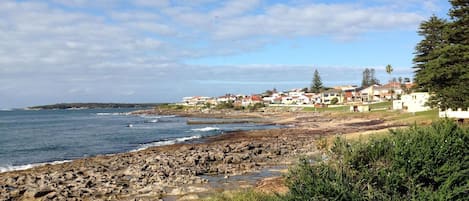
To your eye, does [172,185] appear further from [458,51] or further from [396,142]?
[458,51]

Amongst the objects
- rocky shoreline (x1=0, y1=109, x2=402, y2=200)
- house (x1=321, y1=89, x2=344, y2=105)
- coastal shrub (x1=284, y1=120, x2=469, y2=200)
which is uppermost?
house (x1=321, y1=89, x2=344, y2=105)

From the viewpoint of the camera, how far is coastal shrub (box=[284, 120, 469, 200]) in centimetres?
803

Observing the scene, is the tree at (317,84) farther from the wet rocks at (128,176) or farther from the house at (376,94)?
the wet rocks at (128,176)

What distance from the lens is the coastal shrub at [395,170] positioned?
316 inches

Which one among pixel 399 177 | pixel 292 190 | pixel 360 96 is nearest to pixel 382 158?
pixel 399 177

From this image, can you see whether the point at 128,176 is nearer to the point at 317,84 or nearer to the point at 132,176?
the point at 132,176

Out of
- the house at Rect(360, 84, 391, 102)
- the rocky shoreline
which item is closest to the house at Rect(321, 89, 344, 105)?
the house at Rect(360, 84, 391, 102)

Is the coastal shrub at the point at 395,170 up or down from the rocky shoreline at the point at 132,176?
up

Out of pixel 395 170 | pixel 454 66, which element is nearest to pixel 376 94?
pixel 454 66

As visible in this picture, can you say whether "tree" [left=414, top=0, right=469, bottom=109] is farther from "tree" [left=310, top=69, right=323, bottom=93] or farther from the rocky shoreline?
"tree" [left=310, top=69, right=323, bottom=93]

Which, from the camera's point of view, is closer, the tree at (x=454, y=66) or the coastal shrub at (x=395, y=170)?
the coastal shrub at (x=395, y=170)

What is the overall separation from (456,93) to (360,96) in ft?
359

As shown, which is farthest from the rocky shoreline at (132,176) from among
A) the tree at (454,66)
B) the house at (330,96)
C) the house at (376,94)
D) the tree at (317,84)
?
the tree at (317,84)

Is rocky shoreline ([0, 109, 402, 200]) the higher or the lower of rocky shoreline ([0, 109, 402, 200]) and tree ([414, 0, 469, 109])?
the lower
